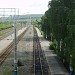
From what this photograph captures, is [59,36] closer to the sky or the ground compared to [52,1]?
closer to the ground

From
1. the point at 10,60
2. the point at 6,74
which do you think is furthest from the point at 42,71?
the point at 10,60

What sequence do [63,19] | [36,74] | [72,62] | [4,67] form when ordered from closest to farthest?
[72,62] → [36,74] → [63,19] → [4,67]

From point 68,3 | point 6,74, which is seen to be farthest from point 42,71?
point 68,3

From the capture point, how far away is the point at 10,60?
43.0 m

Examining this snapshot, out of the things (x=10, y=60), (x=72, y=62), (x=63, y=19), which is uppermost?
(x=63, y=19)

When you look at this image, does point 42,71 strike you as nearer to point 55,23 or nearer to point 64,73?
point 64,73

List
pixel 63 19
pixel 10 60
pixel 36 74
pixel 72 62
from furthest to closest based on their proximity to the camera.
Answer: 1. pixel 10 60
2. pixel 63 19
3. pixel 36 74
4. pixel 72 62


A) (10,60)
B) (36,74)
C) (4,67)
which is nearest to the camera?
(36,74)

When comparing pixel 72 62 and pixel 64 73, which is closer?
pixel 72 62

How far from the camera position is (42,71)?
33031mm

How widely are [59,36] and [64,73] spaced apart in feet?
14.2

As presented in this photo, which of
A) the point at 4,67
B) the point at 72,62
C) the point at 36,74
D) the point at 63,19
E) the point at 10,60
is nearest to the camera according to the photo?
the point at 72,62

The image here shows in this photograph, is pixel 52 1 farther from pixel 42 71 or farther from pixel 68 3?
pixel 42 71

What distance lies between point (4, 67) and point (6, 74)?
4709 millimetres
